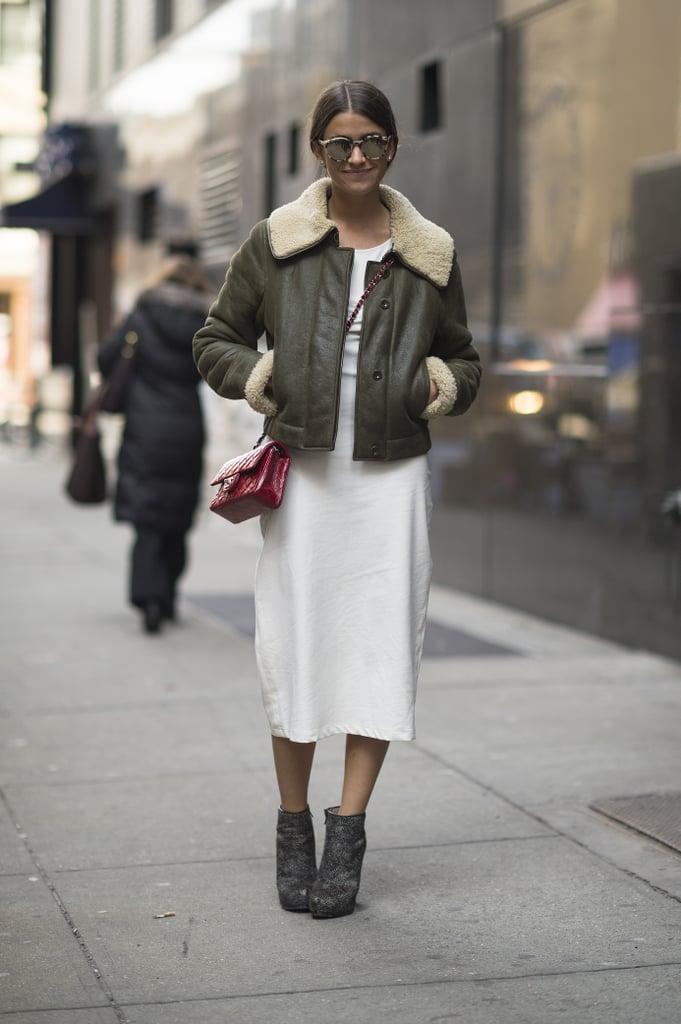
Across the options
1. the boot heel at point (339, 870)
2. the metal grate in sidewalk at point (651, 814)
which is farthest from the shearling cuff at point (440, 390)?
the metal grate in sidewalk at point (651, 814)

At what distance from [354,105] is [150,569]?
4.57 meters

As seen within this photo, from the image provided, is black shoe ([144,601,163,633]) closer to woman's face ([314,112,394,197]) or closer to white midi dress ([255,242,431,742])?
white midi dress ([255,242,431,742])

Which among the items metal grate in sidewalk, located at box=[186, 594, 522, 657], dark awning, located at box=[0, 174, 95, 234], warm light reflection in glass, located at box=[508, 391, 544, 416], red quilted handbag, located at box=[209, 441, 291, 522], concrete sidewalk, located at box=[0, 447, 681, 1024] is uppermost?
dark awning, located at box=[0, 174, 95, 234]

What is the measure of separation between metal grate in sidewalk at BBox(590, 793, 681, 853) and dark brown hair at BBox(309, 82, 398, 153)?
6.77 ft

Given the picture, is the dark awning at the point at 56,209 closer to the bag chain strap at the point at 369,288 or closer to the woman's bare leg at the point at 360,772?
the bag chain strap at the point at 369,288

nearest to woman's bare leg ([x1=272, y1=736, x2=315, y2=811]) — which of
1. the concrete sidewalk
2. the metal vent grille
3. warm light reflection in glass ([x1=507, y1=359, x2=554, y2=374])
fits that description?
the concrete sidewalk

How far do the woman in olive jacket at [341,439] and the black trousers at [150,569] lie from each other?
413 centimetres

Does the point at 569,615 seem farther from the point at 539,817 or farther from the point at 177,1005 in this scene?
the point at 177,1005

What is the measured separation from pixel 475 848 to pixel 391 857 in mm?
248

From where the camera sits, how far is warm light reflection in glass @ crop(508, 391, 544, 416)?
891cm

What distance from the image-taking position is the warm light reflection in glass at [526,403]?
891cm

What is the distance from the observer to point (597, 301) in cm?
822

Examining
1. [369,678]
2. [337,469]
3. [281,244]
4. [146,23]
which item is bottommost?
[369,678]

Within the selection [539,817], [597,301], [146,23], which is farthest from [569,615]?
[146,23]
